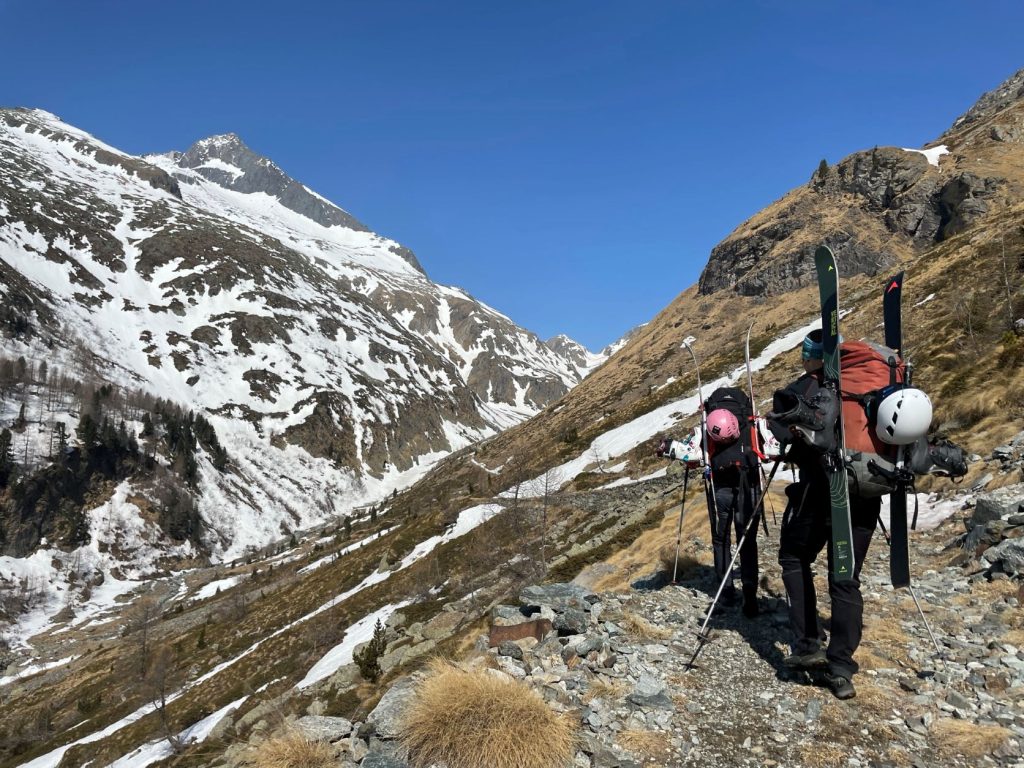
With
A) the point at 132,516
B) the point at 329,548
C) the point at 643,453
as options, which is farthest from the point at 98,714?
the point at 132,516

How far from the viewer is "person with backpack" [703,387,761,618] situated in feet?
30.1

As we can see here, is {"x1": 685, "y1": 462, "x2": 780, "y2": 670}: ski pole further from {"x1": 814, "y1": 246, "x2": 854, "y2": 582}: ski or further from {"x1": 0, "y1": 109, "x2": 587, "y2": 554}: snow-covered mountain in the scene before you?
{"x1": 0, "y1": 109, "x2": 587, "y2": 554}: snow-covered mountain

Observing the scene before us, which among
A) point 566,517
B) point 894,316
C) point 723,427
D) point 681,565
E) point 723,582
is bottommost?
point 566,517

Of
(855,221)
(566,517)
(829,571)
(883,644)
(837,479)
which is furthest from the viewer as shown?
(855,221)

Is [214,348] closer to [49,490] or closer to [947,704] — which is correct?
[49,490]

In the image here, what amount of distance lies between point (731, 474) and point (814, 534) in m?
2.97

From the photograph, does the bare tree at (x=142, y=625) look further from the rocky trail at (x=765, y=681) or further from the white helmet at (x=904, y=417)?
the white helmet at (x=904, y=417)

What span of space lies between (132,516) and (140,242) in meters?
127

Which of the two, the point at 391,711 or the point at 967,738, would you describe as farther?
the point at 391,711

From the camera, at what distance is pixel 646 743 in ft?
18.3

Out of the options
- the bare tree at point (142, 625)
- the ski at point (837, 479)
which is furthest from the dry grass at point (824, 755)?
the bare tree at point (142, 625)

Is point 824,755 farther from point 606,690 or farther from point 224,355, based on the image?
point 224,355

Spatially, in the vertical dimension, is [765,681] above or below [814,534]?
below

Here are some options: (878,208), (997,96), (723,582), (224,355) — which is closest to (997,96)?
(997,96)
